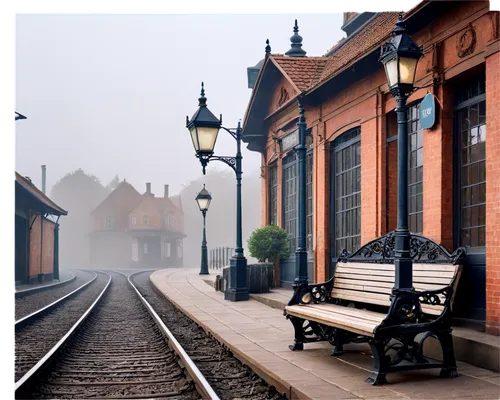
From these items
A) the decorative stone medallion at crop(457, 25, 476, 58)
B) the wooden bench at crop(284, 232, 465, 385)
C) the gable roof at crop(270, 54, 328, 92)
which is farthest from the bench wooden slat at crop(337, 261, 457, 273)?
the gable roof at crop(270, 54, 328, 92)

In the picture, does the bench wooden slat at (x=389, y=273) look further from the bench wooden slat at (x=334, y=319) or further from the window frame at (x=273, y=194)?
the window frame at (x=273, y=194)

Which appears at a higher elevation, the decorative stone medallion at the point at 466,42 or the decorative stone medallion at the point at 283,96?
the decorative stone medallion at the point at 283,96

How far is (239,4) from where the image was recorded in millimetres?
5156

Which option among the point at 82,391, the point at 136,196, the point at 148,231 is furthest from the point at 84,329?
the point at 136,196

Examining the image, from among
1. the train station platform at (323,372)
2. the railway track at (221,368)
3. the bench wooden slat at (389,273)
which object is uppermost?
the bench wooden slat at (389,273)

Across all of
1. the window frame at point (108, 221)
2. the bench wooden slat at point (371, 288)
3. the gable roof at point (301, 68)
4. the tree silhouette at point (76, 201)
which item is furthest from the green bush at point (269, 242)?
the tree silhouette at point (76, 201)

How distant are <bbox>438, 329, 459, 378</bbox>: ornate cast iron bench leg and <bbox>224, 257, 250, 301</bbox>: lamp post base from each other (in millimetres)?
8654

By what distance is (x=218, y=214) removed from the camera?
101 m

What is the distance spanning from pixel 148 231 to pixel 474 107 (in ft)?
200

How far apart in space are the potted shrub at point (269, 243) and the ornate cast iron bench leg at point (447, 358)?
9697mm

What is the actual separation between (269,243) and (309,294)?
7.68m

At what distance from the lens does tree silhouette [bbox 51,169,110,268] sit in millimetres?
95375

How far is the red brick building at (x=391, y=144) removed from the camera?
26.0 ft

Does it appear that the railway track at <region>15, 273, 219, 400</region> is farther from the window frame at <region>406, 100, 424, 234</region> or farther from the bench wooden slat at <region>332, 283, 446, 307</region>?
the window frame at <region>406, 100, 424, 234</region>
